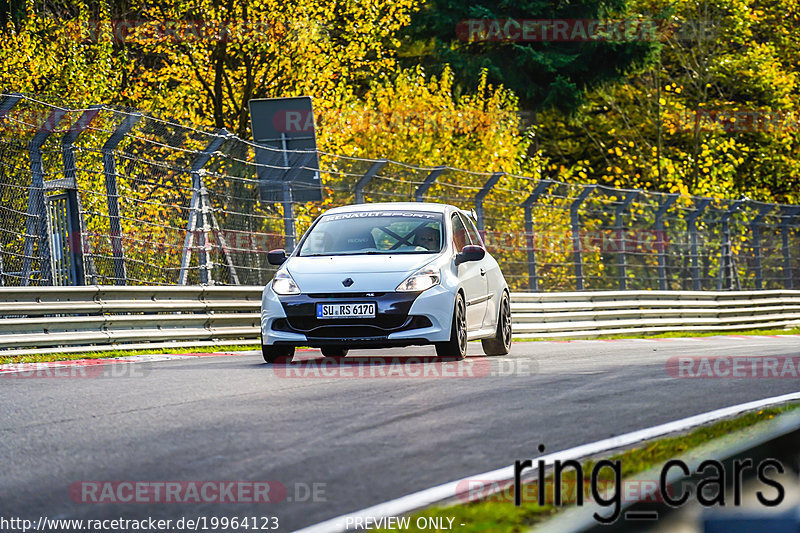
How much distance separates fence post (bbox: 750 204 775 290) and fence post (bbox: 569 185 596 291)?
7.44m

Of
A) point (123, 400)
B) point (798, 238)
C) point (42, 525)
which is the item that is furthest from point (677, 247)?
point (42, 525)

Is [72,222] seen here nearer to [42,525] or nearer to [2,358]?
[2,358]

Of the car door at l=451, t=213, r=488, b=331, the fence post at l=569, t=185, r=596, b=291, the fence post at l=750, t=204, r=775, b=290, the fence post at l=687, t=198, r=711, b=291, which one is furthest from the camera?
the fence post at l=750, t=204, r=775, b=290

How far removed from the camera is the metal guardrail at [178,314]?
510 inches

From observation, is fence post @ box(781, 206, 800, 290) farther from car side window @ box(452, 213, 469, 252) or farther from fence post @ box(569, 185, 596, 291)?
car side window @ box(452, 213, 469, 252)

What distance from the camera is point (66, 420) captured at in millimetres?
7562

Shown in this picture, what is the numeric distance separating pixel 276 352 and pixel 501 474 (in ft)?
22.9

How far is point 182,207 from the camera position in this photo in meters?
15.9

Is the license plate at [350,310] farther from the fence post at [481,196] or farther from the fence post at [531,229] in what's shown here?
the fence post at [531,229]

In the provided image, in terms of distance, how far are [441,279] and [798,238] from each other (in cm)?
2108

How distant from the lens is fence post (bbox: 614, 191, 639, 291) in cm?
2395

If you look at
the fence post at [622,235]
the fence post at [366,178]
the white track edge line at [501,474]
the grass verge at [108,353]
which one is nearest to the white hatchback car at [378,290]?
the grass verge at [108,353]

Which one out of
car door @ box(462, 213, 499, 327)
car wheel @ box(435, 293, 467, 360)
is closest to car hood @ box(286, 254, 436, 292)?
car wheel @ box(435, 293, 467, 360)

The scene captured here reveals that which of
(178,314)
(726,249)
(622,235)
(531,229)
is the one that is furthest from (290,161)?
(726,249)
